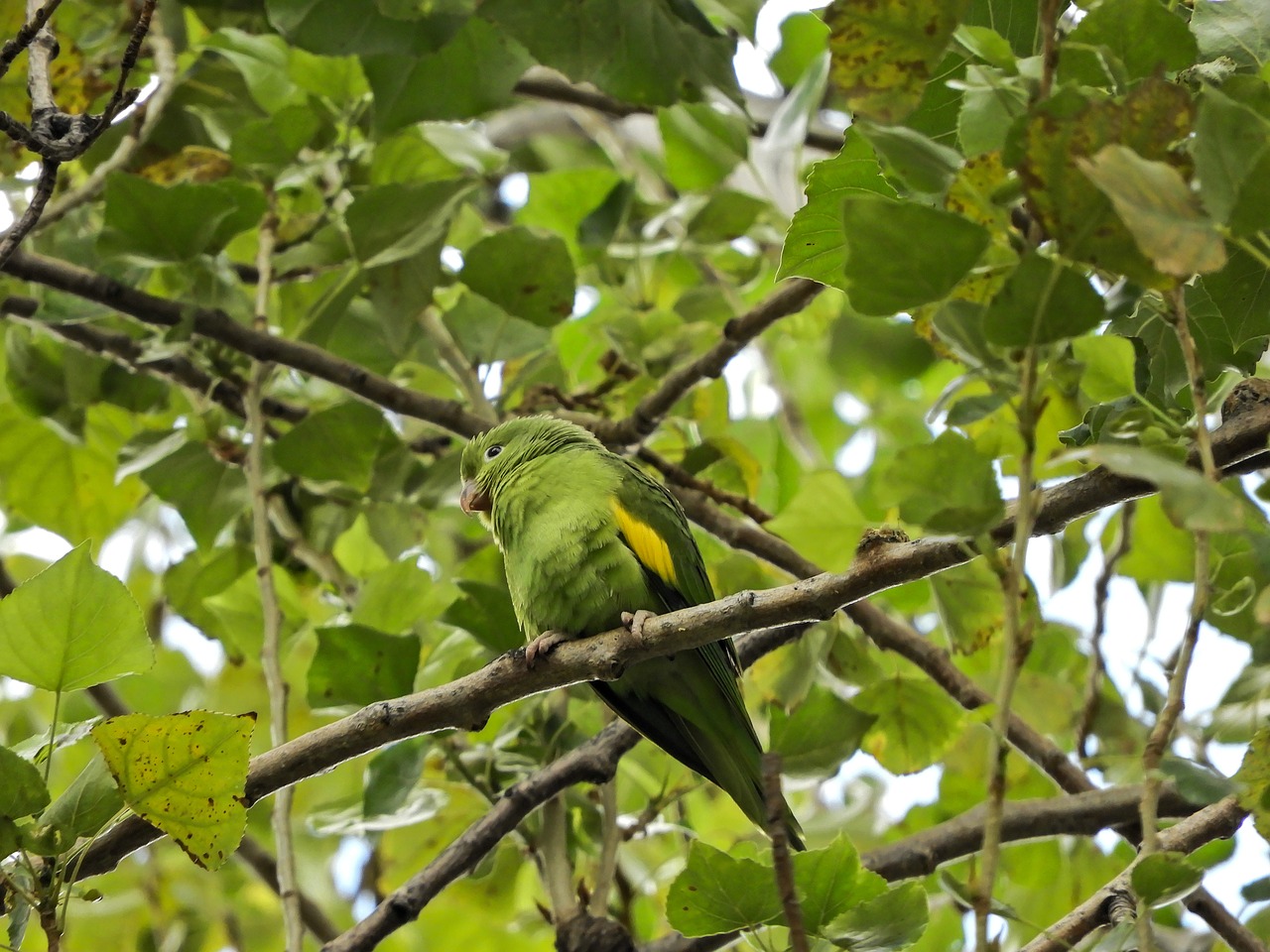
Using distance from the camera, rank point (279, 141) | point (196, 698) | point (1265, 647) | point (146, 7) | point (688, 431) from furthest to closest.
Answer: point (196, 698)
point (688, 431)
point (279, 141)
point (1265, 647)
point (146, 7)

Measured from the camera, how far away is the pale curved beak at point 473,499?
135 inches

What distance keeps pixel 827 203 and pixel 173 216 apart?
5.73 feet

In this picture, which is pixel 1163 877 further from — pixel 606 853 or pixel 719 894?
pixel 606 853

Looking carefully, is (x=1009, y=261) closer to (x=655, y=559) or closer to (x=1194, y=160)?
(x=1194, y=160)

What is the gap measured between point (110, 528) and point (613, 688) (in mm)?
1858

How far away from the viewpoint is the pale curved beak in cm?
343

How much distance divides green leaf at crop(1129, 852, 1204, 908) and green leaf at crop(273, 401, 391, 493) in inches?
83.7

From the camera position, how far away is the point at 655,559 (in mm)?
2918

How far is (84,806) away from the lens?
5.90 feet

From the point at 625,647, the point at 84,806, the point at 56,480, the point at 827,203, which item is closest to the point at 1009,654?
the point at 827,203

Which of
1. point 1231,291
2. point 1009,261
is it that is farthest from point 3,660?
point 1231,291

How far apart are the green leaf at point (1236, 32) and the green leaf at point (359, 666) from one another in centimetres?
185

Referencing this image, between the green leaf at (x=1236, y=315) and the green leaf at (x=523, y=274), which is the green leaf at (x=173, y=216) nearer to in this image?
the green leaf at (x=523, y=274)

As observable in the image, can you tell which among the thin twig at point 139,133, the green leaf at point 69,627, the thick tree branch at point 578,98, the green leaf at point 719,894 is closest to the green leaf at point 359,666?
the green leaf at point 69,627
